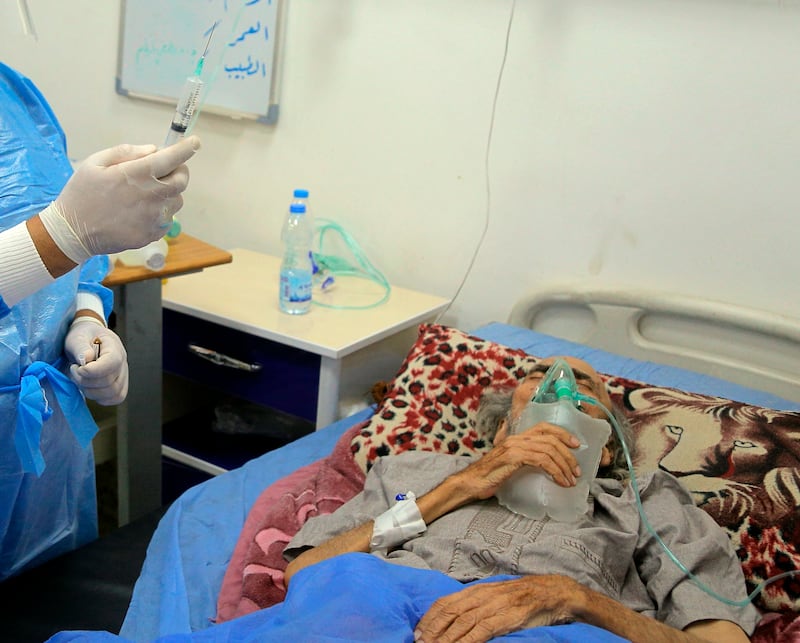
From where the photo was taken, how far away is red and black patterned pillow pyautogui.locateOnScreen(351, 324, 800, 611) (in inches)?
57.6

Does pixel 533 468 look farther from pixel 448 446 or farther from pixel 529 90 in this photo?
pixel 529 90

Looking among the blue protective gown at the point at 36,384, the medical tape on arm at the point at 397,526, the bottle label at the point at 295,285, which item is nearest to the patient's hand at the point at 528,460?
the medical tape on arm at the point at 397,526

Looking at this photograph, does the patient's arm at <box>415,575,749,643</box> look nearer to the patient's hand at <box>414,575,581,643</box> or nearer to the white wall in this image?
the patient's hand at <box>414,575,581,643</box>

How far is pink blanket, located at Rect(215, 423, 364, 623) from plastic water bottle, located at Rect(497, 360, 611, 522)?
37 centimetres

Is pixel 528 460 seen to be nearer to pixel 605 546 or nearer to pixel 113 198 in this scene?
pixel 605 546

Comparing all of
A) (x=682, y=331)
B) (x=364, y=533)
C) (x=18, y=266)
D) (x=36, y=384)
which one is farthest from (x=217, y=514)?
(x=682, y=331)

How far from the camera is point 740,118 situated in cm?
193

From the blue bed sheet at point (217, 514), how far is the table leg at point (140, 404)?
14.6 inches

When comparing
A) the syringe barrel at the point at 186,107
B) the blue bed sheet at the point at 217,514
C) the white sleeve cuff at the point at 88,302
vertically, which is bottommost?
the blue bed sheet at the point at 217,514

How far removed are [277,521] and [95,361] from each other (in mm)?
467

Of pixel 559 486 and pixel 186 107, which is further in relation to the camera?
pixel 559 486

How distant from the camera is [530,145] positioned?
86.6 inches

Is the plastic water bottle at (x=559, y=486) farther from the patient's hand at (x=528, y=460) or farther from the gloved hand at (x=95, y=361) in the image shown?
the gloved hand at (x=95, y=361)

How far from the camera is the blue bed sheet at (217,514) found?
4.51 ft
